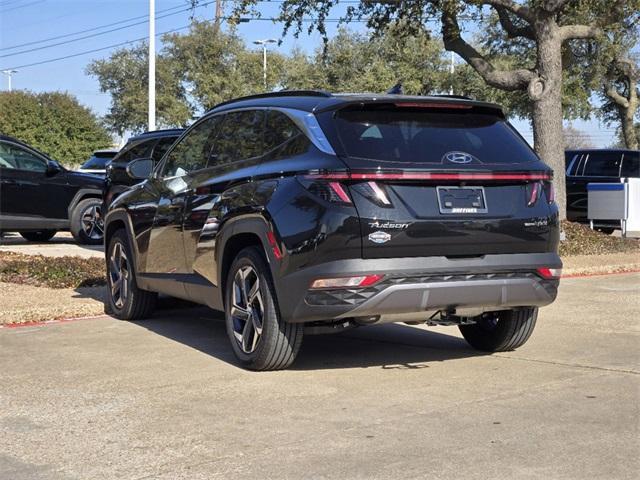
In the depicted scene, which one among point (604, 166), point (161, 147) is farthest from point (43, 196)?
point (604, 166)

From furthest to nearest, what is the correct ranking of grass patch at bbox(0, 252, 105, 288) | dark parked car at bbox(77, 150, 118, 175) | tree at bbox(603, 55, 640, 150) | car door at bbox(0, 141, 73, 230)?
tree at bbox(603, 55, 640, 150) → dark parked car at bbox(77, 150, 118, 175) → car door at bbox(0, 141, 73, 230) → grass patch at bbox(0, 252, 105, 288)

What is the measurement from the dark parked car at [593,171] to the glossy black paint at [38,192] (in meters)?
9.72

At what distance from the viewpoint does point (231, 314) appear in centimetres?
682

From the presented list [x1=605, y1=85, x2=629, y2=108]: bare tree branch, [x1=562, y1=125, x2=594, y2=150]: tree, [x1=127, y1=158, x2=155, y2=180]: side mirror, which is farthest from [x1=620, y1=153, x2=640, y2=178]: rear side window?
[x1=562, y1=125, x2=594, y2=150]: tree

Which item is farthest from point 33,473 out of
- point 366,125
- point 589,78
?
point 589,78

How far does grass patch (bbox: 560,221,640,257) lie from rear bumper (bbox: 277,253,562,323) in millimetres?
9152

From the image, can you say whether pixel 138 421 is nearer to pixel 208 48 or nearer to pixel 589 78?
pixel 589 78

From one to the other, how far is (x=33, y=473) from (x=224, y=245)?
266 centimetres

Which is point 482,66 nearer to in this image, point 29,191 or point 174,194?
point 29,191

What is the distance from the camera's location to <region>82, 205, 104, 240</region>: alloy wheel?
16844mm

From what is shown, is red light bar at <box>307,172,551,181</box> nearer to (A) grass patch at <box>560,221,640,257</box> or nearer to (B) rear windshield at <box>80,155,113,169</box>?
(A) grass patch at <box>560,221,640,257</box>

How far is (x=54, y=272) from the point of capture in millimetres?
10984

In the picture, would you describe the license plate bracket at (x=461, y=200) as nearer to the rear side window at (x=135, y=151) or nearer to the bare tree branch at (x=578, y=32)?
the rear side window at (x=135, y=151)

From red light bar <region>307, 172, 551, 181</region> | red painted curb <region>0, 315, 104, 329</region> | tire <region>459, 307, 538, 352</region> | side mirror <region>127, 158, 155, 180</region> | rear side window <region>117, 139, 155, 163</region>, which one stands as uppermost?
rear side window <region>117, 139, 155, 163</region>
